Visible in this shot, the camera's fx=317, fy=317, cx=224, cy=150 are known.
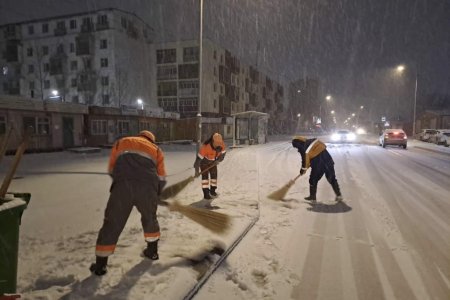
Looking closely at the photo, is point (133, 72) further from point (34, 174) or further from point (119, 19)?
point (34, 174)

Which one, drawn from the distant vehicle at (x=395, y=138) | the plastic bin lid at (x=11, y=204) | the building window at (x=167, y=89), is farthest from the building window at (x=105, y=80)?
the plastic bin lid at (x=11, y=204)

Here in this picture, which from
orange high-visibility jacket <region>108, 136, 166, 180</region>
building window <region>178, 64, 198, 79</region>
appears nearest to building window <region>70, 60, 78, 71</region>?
building window <region>178, 64, 198, 79</region>

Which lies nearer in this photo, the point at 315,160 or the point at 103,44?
the point at 315,160

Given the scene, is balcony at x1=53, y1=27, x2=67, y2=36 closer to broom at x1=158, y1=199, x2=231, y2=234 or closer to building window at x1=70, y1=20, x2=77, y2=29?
building window at x1=70, y1=20, x2=77, y2=29

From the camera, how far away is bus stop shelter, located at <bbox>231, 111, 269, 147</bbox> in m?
25.0

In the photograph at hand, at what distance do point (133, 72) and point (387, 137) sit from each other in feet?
121

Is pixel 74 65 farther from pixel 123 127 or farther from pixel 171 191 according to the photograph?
pixel 171 191

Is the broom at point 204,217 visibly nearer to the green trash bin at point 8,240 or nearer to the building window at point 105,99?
the green trash bin at point 8,240

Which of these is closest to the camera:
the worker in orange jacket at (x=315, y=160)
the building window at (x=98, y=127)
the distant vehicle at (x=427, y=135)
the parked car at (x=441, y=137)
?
the worker in orange jacket at (x=315, y=160)

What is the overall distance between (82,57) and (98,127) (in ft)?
94.6

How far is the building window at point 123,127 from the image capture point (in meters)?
25.6

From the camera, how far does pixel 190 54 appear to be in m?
44.9

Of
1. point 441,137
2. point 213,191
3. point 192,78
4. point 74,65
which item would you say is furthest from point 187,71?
point 213,191

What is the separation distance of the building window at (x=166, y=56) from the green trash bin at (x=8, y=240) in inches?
1824
